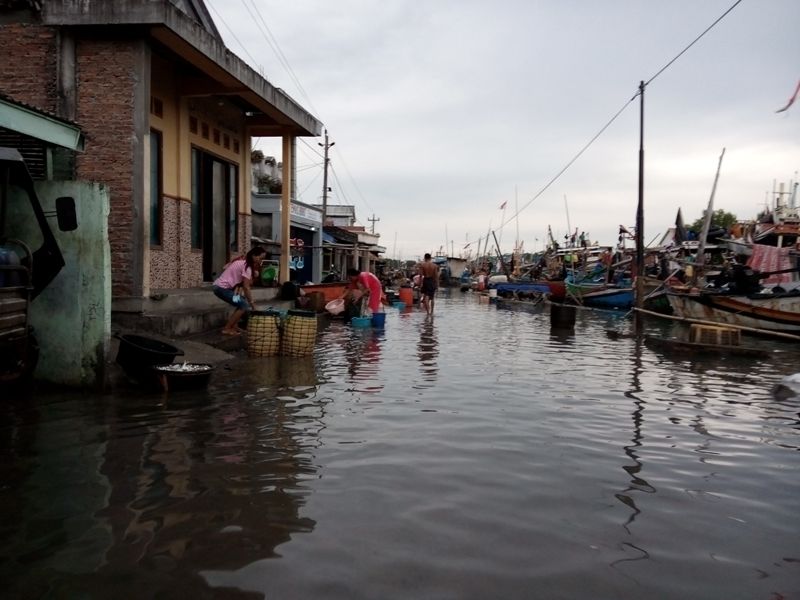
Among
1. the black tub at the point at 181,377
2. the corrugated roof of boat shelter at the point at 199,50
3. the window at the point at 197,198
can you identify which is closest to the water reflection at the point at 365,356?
the black tub at the point at 181,377

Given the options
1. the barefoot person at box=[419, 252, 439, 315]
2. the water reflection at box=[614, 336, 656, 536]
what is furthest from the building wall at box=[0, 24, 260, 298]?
the barefoot person at box=[419, 252, 439, 315]

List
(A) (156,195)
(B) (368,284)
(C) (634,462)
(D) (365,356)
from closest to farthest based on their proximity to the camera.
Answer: (C) (634,462) → (D) (365,356) → (A) (156,195) → (B) (368,284)

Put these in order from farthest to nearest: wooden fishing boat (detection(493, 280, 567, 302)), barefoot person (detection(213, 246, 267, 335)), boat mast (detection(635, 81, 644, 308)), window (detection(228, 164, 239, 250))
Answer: wooden fishing boat (detection(493, 280, 567, 302)) < boat mast (detection(635, 81, 644, 308)) < window (detection(228, 164, 239, 250)) < barefoot person (detection(213, 246, 267, 335))

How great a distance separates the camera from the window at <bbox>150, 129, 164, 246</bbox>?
455 inches

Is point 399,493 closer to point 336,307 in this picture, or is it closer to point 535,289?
point 336,307

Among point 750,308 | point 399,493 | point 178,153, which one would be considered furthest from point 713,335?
point 178,153

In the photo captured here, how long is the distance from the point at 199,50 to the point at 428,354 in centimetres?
611

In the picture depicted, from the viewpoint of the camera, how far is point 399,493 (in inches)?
163

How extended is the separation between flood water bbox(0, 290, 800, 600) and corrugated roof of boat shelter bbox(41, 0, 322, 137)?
5.23 meters

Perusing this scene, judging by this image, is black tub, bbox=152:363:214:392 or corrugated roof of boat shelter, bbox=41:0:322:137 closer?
black tub, bbox=152:363:214:392

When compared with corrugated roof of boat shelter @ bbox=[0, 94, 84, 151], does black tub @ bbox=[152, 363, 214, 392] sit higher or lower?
lower

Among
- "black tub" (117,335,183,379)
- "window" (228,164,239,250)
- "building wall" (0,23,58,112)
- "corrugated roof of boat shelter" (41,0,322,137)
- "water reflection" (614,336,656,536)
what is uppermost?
"corrugated roof of boat shelter" (41,0,322,137)

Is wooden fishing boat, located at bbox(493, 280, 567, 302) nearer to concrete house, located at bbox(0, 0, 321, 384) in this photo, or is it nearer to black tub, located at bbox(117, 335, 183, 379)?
concrete house, located at bbox(0, 0, 321, 384)

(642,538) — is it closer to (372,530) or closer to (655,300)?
(372,530)
